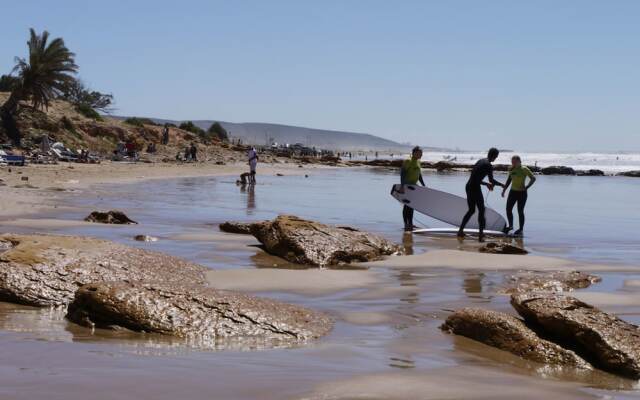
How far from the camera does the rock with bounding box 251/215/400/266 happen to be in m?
9.84

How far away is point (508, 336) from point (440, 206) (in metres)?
10.9

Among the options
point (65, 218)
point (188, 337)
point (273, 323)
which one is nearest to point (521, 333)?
point (273, 323)

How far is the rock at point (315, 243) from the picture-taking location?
32.3 ft

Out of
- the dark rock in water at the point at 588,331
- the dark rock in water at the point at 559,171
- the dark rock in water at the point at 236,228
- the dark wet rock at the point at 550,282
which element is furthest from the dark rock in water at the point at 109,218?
the dark rock in water at the point at 559,171

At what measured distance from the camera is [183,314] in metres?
5.92

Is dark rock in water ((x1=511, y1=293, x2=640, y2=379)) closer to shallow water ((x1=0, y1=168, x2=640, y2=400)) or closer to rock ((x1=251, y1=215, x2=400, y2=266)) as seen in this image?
shallow water ((x1=0, y1=168, x2=640, y2=400))

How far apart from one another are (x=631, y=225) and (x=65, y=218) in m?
12.6

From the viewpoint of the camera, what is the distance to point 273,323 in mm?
6004

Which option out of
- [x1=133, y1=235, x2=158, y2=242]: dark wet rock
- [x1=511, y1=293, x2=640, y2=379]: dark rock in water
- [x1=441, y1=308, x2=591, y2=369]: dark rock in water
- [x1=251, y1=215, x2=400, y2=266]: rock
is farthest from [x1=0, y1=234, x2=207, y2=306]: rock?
[x1=133, y1=235, x2=158, y2=242]: dark wet rock

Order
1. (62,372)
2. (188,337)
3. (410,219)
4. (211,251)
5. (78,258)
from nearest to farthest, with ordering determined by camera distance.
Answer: (62,372)
(188,337)
(78,258)
(211,251)
(410,219)

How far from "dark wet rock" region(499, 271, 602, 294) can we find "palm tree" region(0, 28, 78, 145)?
35.2 meters

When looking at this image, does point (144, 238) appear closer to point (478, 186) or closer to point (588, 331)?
point (478, 186)

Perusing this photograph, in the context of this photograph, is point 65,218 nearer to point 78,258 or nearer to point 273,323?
point 78,258

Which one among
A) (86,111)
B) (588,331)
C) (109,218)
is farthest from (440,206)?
(86,111)
